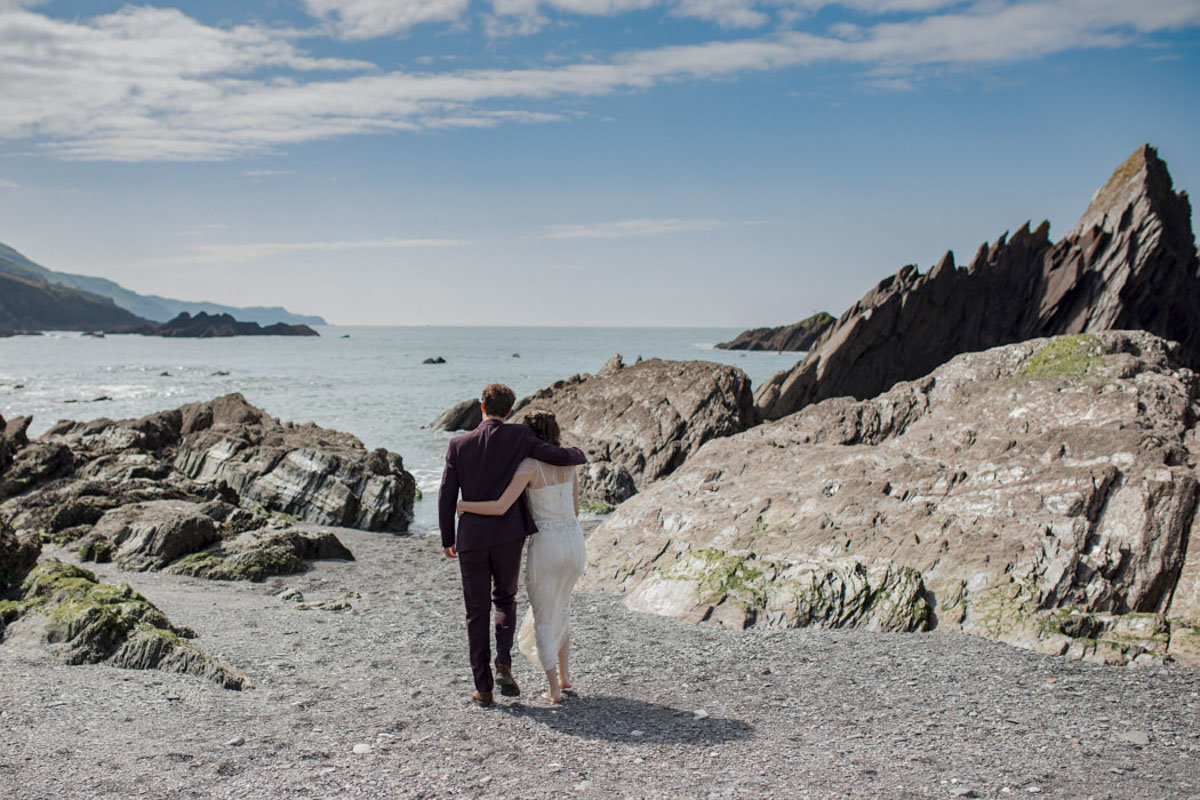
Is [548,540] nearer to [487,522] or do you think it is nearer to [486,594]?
[487,522]

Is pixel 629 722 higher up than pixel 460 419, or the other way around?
Answer: pixel 629 722

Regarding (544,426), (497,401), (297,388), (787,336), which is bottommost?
(297,388)

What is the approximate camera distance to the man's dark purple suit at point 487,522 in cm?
654

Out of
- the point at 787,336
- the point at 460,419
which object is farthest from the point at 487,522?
the point at 787,336

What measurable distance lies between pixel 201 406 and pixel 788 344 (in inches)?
5080

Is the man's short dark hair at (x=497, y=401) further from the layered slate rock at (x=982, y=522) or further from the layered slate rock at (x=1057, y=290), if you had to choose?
the layered slate rock at (x=1057, y=290)

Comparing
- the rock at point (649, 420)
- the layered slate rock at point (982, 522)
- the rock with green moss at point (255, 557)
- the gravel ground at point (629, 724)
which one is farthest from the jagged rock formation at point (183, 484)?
the layered slate rock at point (982, 522)

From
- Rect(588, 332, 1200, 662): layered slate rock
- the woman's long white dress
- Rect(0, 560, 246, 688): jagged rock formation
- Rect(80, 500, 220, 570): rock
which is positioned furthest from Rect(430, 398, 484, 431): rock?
the woman's long white dress

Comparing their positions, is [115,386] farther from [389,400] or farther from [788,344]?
[788,344]

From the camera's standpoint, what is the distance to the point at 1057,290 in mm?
45312

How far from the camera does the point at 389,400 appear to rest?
5894 centimetres

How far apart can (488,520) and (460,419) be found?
3439 centimetres

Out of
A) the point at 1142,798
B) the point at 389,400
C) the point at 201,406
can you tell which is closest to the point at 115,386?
the point at 389,400

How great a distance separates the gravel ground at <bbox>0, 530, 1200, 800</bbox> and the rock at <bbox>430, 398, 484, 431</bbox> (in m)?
31.1
